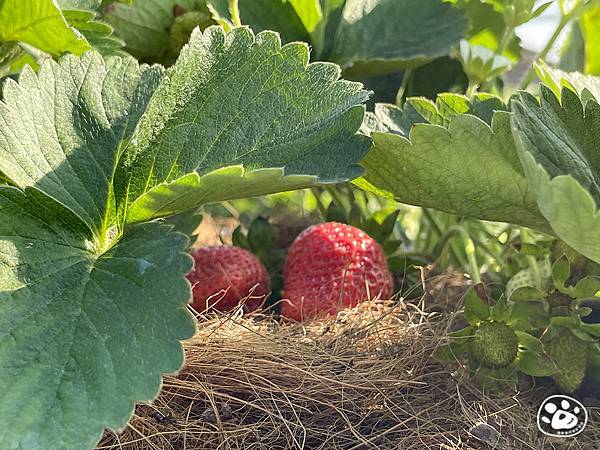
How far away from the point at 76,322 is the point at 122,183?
0.41ft

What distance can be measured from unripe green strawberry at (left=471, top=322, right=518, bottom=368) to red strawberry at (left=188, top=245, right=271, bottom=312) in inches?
7.7

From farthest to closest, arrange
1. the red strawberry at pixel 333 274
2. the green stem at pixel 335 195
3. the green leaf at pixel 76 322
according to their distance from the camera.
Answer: the green stem at pixel 335 195, the red strawberry at pixel 333 274, the green leaf at pixel 76 322

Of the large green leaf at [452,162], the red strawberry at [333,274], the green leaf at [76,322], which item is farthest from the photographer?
the red strawberry at [333,274]

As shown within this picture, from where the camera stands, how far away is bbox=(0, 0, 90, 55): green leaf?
2.18 ft

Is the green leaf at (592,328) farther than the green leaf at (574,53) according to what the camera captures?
No

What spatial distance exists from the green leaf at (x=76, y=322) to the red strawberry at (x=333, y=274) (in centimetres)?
21

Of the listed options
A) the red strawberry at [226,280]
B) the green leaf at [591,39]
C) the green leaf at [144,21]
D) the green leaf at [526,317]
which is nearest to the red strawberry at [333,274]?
the red strawberry at [226,280]

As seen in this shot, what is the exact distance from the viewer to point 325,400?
2.15 feet

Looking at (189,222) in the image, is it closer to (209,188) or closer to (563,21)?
(209,188)

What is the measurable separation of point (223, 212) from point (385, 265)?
33 centimetres

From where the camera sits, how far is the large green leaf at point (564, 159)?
0.50 meters

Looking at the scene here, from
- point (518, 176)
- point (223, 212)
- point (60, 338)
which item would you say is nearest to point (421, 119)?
point (518, 176)

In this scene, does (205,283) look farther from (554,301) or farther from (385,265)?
(554,301)

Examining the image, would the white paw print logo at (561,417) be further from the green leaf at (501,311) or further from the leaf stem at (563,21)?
the leaf stem at (563,21)
